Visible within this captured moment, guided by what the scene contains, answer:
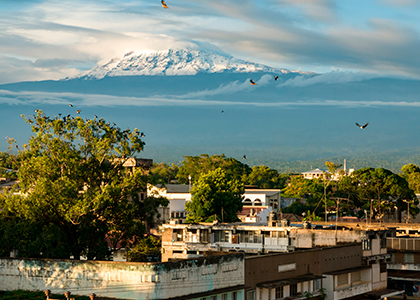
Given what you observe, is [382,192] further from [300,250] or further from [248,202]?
[300,250]

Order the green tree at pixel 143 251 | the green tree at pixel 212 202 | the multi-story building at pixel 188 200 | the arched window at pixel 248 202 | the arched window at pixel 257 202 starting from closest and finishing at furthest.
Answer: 1. the green tree at pixel 143 251
2. the green tree at pixel 212 202
3. the multi-story building at pixel 188 200
4. the arched window at pixel 248 202
5. the arched window at pixel 257 202

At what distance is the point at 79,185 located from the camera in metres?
54.0

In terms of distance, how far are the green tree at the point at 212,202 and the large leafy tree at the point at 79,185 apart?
3154 cm

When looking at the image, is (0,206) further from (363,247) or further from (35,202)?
(363,247)

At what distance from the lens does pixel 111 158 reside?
54.4 m

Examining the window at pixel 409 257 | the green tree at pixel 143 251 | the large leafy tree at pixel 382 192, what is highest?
the large leafy tree at pixel 382 192

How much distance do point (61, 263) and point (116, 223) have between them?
19.1 m

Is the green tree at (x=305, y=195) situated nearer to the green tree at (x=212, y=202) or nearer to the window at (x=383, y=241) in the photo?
the green tree at (x=212, y=202)

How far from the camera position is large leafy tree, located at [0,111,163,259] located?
4850 cm

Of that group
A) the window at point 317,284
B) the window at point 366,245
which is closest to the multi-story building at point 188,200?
the window at point 366,245

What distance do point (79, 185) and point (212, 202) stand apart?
121ft

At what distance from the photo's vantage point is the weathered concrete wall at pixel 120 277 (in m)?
33.1

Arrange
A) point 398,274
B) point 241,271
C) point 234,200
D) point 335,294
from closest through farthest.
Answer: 1. point 241,271
2. point 335,294
3. point 398,274
4. point 234,200

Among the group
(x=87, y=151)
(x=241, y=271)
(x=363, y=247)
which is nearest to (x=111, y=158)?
(x=87, y=151)
